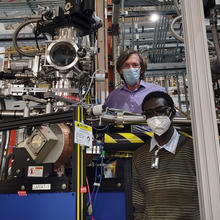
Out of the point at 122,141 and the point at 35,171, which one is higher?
the point at 122,141

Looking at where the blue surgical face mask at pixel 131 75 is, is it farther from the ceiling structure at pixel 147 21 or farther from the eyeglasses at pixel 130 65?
the ceiling structure at pixel 147 21

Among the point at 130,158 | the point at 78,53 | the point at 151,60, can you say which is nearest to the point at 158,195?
the point at 130,158

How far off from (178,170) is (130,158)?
0.33m

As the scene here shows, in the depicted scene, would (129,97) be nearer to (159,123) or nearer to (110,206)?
(159,123)

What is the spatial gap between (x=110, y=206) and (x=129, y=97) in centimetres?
99

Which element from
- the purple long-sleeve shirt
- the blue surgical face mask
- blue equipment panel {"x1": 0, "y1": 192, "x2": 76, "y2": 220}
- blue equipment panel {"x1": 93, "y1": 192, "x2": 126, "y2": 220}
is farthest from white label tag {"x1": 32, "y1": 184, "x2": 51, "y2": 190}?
the blue surgical face mask

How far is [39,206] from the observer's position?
111 cm

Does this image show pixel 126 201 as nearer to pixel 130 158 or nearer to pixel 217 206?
pixel 130 158

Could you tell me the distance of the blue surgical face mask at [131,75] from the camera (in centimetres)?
211

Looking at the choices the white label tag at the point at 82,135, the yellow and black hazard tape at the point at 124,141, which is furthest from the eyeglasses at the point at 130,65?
the white label tag at the point at 82,135

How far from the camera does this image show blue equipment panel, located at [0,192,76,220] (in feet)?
3.46

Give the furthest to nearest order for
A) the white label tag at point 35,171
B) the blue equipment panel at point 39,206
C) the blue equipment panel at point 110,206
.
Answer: the blue equipment panel at point 110,206, the white label tag at point 35,171, the blue equipment panel at point 39,206

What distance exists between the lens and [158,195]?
4.28ft

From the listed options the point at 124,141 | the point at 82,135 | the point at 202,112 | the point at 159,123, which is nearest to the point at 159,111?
the point at 159,123
